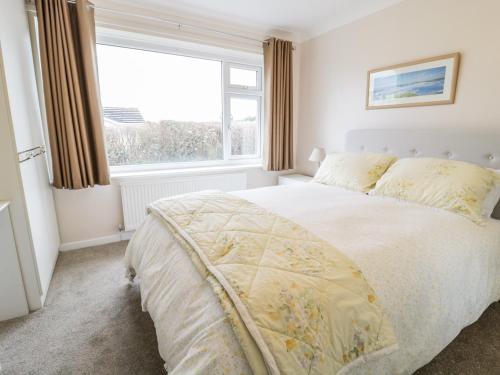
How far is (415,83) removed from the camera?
230 cm

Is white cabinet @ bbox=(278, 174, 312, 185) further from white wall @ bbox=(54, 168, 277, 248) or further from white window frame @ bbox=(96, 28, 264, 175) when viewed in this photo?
white wall @ bbox=(54, 168, 277, 248)

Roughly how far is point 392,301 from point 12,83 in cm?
237

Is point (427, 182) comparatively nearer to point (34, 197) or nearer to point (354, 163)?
point (354, 163)

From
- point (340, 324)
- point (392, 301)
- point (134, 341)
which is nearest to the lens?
point (340, 324)

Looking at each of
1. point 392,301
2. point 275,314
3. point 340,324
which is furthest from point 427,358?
point 275,314

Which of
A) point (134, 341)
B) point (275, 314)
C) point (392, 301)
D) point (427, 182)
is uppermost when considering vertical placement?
→ point (427, 182)

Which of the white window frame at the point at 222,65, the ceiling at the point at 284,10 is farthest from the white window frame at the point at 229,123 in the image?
the ceiling at the point at 284,10

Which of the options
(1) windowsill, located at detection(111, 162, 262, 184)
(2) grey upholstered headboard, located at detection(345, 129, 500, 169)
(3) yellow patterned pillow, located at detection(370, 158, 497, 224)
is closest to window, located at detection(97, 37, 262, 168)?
(1) windowsill, located at detection(111, 162, 262, 184)

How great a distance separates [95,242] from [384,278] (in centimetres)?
271

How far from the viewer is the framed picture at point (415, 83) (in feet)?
6.89

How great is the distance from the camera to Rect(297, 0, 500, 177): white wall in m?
1.92

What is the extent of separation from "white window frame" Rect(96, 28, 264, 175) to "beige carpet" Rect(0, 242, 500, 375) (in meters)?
1.47

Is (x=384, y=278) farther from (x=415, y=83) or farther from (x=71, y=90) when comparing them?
(x=71, y=90)

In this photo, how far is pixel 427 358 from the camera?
1.19 metres
